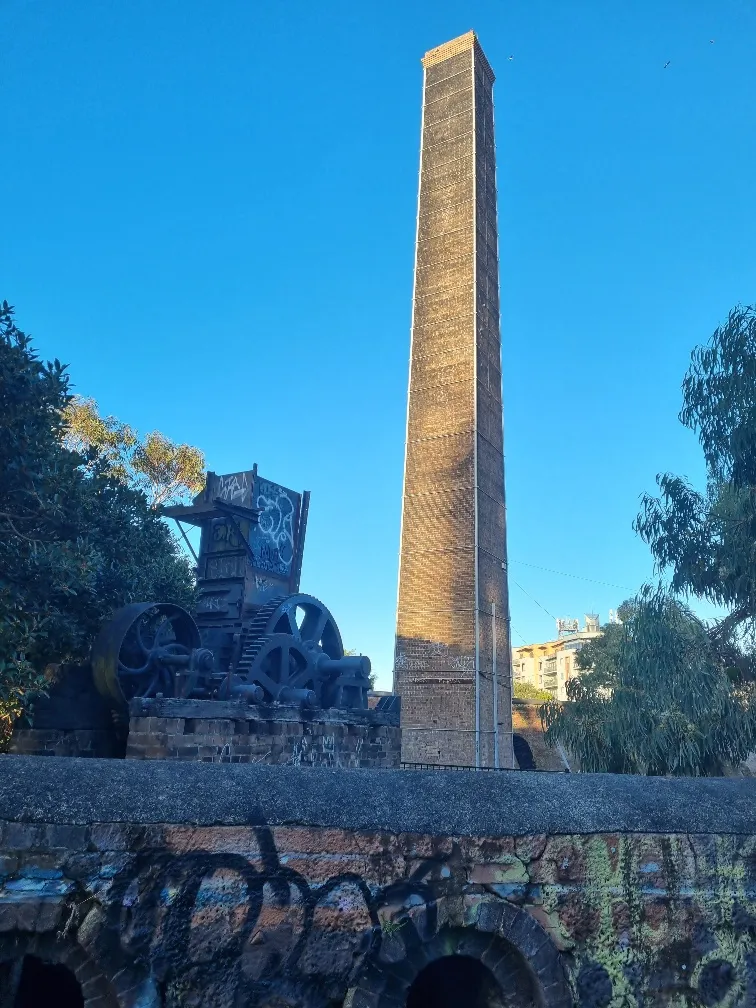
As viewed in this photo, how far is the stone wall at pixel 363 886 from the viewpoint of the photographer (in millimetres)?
2412

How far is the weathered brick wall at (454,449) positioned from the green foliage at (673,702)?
8637 mm

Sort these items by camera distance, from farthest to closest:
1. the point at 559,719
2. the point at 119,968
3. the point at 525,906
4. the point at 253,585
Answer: the point at 559,719
the point at 253,585
the point at 525,906
the point at 119,968

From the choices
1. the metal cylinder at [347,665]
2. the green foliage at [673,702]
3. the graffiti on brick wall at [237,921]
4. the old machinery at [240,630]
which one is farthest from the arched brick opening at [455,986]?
the green foliage at [673,702]

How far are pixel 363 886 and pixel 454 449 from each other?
22.3m

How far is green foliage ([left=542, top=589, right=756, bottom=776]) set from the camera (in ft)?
40.3

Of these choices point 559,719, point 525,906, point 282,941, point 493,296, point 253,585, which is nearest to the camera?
point 282,941

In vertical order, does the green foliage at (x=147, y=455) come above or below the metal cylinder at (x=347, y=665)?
above

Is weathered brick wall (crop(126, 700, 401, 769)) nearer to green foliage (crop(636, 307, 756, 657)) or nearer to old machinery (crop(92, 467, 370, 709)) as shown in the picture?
old machinery (crop(92, 467, 370, 709))

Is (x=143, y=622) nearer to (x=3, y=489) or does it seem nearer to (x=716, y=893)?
(x=3, y=489)

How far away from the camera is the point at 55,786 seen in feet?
8.21

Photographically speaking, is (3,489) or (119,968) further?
(3,489)

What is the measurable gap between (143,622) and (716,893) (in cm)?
847

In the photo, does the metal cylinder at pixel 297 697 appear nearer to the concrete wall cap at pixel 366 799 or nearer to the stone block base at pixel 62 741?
the stone block base at pixel 62 741

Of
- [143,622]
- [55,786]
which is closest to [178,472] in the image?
[143,622]
